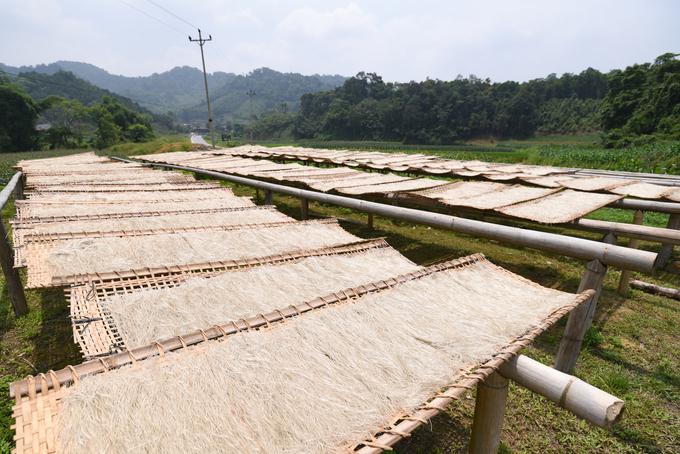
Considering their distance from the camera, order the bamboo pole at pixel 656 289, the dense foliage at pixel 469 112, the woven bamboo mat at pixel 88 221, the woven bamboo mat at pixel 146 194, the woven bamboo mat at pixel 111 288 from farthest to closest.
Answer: the dense foliage at pixel 469 112 < the woven bamboo mat at pixel 146 194 < the bamboo pole at pixel 656 289 < the woven bamboo mat at pixel 88 221 < the woven bamboo mat at pixel 111 288

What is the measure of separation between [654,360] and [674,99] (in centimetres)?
4229

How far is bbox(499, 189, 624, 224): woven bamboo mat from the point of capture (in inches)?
195

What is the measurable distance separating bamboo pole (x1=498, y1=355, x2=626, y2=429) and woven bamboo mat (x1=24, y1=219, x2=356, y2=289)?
2.56 metres

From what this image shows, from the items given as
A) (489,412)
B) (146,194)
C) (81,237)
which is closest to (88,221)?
(81,237)

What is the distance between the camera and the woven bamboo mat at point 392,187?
6.78 metres

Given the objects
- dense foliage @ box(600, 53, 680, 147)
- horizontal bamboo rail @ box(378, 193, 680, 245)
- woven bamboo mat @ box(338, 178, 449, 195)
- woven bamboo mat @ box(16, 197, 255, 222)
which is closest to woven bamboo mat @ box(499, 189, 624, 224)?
horizontal bamboo rail @ box(378, 193, 680, 245)

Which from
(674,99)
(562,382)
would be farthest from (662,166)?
(674,99)

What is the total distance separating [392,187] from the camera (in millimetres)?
7355

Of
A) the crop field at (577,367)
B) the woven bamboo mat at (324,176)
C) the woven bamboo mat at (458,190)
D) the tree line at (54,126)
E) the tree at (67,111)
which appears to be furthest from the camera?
the tree at (67,111)

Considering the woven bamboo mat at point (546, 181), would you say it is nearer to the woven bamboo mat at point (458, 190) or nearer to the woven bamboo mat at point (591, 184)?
the woven bamboo mat at point (591, 184)

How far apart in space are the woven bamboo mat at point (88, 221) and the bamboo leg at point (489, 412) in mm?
3646

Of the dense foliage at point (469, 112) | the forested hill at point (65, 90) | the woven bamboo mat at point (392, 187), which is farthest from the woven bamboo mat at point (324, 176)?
the forested hill at point (65, 90)

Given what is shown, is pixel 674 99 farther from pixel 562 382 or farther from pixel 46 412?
pixel 46 412

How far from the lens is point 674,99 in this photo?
101 feet
